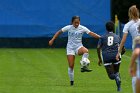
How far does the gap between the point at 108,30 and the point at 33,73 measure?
719cm

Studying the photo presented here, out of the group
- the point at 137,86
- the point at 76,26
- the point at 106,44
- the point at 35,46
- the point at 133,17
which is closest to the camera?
the point at 137,86

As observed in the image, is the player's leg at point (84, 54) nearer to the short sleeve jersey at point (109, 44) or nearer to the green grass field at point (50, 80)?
the green grass field at point (50, 80)

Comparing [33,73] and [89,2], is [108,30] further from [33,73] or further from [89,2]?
[89,2]

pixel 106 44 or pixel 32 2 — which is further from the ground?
pixel 32 2

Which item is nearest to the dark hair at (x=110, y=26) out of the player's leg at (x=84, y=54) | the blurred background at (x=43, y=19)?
the player's leg at (x=84, y=54)

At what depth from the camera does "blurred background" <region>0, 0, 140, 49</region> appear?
149 feet

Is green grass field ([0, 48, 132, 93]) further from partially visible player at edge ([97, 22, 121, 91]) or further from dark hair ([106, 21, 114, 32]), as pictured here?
dark hair ([106, 21, 114, 32])

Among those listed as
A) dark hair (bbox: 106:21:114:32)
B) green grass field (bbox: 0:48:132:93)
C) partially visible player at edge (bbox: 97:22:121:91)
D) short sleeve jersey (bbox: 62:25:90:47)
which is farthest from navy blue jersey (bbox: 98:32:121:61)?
A: short sleeve jersey (bbox: 62:25:90:47)

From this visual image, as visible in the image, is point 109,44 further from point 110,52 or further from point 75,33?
point 75,33

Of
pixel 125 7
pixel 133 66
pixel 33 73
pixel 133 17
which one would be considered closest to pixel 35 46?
pixel 125 7

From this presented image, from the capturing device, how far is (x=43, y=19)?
152ft

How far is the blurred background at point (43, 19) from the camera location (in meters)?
45.6

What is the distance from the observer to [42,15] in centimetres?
4647

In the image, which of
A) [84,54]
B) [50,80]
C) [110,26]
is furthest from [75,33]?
[50,80]
